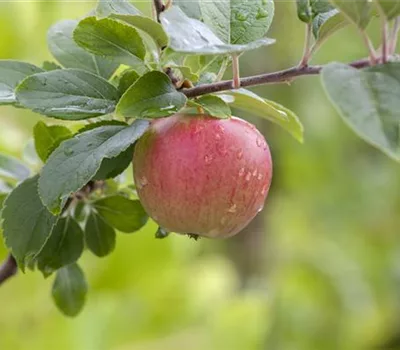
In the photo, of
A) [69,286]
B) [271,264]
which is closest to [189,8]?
[69,286]

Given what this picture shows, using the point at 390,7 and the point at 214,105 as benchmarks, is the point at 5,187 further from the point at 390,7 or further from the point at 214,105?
the point at 390,7

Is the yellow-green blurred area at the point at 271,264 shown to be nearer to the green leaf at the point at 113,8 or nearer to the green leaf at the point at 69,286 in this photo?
the green leaf at the point at 69,286

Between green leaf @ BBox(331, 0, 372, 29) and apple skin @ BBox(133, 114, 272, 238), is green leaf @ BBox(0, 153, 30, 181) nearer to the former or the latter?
apple skin @ BBox(133, 114, 272, 238)

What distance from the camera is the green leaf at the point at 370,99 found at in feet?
1.40

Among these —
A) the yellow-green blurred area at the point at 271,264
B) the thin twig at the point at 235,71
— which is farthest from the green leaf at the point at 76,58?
the yellow-green blurred area at the point at 271,264

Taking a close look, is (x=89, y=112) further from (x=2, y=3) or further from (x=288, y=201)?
(x=288, y=201)

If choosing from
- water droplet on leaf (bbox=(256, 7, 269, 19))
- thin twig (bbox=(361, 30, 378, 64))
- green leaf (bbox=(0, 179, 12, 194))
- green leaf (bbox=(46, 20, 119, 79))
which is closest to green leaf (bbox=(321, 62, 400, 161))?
thin twig (bbox=(361, 30, 378, 64))

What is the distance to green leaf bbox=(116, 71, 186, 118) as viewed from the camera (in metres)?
0.53

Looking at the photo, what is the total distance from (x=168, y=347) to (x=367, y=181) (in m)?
1.13

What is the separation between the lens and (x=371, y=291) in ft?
7.54

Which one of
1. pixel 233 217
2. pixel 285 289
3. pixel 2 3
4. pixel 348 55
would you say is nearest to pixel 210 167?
pixel 233 217

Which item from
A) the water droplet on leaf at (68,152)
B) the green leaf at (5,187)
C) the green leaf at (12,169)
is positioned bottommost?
the green leaf at (5,187)

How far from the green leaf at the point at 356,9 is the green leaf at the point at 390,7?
2 centimetres

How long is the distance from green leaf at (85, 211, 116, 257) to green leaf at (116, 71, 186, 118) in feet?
0.64
